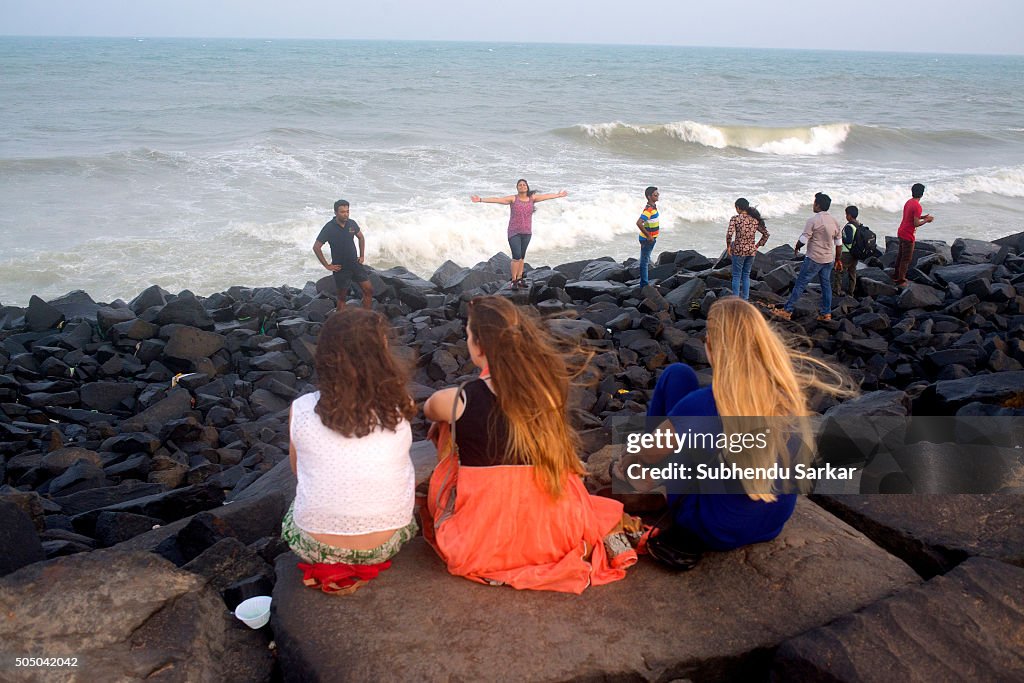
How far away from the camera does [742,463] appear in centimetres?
316

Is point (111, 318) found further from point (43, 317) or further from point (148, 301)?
point (43, 317)

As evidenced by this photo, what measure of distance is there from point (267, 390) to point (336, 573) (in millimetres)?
5775

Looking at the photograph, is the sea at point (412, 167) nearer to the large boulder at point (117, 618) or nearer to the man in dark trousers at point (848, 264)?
the man in dark trousers at point (848, 264)

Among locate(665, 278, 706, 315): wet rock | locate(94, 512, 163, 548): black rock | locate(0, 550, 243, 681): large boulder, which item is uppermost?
locate(0, 550, 243, 681): large boulder

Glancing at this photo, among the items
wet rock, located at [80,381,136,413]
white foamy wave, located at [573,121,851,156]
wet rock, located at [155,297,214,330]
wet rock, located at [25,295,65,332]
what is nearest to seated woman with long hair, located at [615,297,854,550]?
wet rock, located at [80,381,136,413]

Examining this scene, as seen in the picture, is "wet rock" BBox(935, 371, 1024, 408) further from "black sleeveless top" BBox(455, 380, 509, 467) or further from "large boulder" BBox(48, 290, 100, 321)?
"large boulder" BBox(48, 290, 100, 321)

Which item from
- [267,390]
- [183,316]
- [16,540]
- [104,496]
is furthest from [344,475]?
[183,316]

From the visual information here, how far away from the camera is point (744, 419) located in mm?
3133

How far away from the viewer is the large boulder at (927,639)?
2.79 metres

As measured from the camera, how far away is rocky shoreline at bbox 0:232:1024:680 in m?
3.56

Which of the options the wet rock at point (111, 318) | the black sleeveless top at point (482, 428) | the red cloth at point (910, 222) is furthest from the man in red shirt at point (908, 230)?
the wet rock at point (111, 318)

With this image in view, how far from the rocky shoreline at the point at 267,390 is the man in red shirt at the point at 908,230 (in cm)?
33

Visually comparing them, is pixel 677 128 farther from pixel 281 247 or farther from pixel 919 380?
pixel 919 380

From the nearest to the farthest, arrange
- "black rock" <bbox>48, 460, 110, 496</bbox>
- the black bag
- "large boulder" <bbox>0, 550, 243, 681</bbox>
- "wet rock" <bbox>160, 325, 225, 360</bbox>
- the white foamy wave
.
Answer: "large boulder" <bbox>0, 550, 243, 681</bbox> < the black bag < "black rock" <bbox>48, 460, 110, 496</bbox> < "wet rock" <bbox>160, 325, 225, 360</bbox> < the white foamy wave
